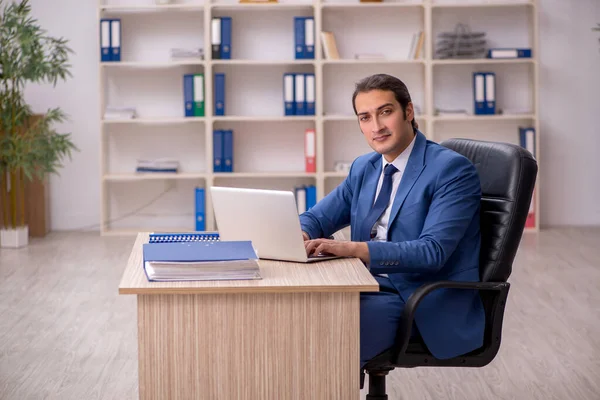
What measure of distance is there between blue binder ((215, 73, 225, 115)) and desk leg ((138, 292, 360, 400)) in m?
5.15

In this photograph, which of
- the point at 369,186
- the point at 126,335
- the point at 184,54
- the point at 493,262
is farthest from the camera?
the point at 184,54

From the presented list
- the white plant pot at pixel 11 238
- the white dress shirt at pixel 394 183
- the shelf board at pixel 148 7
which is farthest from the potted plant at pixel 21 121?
the white dress shirt at pixel 394 183

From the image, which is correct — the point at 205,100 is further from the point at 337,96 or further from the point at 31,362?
the point at 31,362

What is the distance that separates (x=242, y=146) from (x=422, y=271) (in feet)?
17.0

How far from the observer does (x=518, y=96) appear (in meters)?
7.40

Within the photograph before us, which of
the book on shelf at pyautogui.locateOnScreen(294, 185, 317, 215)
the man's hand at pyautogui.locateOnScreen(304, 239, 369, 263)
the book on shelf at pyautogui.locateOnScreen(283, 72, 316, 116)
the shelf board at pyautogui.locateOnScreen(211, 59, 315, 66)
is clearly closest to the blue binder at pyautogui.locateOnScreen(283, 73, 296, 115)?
the book on shelf at pyautogui.locateOnScreen(283, 72, 316, 116)

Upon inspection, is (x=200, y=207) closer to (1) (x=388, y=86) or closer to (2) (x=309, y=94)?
(2) (x=309, y=94)

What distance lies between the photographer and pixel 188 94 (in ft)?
23.3

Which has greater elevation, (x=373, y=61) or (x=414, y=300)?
(x=373, y=61)

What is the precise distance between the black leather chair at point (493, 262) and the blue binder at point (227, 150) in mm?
4712

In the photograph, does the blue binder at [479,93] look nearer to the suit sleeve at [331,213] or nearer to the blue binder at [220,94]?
the blue binder at [220,94]

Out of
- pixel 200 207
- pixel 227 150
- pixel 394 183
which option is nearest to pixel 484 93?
pixel 227 150

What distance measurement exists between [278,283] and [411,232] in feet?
1.78

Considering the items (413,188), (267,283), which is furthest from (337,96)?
(267,283)
